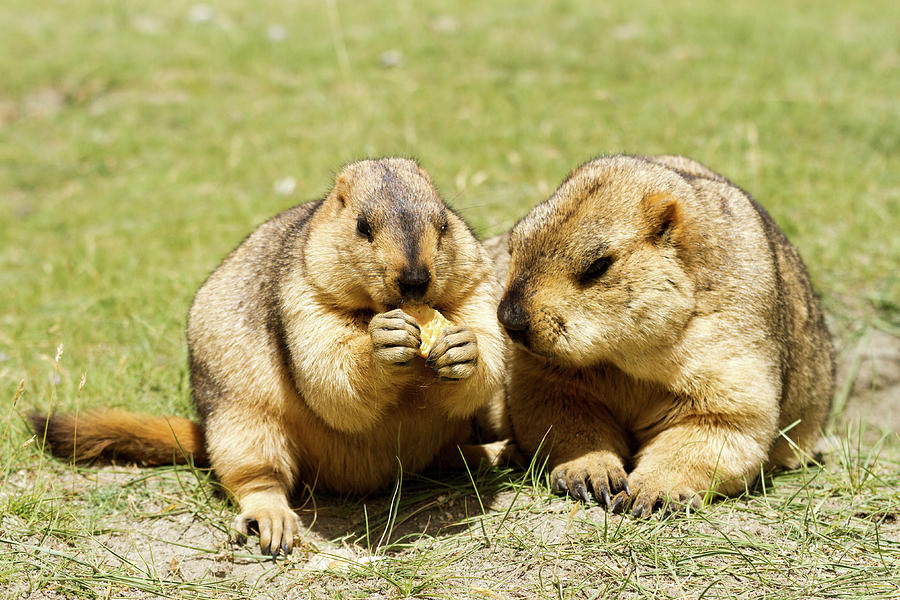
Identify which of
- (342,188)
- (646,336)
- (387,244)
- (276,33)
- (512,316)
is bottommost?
(646,336)

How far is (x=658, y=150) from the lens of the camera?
25.5 feet

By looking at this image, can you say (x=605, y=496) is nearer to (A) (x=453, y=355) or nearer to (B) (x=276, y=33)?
(A) (x=453, y=355)

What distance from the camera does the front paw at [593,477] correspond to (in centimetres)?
380

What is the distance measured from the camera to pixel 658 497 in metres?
3.72

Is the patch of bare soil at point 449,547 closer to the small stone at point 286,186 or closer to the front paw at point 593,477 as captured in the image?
the front paw at point 593,477

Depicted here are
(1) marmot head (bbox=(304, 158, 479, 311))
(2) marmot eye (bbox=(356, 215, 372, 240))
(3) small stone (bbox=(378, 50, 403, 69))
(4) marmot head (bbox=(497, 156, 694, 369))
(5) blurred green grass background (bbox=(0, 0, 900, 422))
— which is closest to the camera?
(1) marmot head (bbox=(304, 158, 479, 311))

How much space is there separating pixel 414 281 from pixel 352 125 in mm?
5772

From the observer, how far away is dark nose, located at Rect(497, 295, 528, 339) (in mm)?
3631

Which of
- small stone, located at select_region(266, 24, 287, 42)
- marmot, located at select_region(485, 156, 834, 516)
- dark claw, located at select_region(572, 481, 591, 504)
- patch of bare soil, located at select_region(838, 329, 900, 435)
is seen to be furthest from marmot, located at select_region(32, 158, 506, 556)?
small stone, located at select_region(266, 24, 287, 42)

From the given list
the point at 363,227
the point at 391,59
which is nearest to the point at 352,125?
the point at 391,59

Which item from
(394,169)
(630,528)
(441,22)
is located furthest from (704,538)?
(441,22)

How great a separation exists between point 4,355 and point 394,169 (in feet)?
10.1

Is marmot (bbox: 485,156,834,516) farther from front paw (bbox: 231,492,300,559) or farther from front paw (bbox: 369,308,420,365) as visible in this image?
front paw (bbox: 231,492,300,559)

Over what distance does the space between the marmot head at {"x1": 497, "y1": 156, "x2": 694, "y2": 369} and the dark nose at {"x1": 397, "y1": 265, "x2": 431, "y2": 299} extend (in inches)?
18.4
